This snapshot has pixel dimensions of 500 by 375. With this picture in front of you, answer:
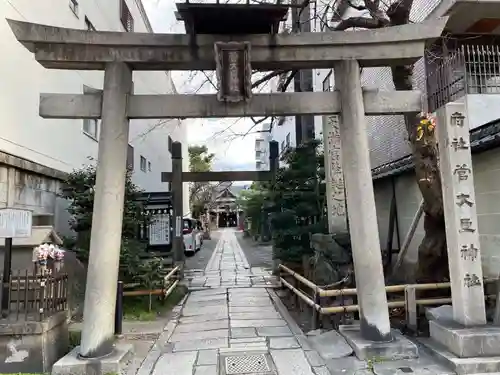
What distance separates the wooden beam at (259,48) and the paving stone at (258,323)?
16.2ft

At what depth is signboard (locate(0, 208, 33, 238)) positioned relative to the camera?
5.90 m

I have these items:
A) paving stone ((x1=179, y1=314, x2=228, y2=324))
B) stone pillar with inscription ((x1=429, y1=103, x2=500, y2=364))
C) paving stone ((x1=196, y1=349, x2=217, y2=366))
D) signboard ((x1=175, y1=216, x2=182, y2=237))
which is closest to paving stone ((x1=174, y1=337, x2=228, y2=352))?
paving stone ((x1=196, y1=349, x2=217, y2=366))

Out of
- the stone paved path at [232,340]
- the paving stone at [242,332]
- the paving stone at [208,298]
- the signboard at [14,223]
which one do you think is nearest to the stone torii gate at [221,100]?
the stone paved path at [232,340]

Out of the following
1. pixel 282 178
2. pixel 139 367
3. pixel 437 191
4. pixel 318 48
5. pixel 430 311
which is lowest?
pixel 139 367

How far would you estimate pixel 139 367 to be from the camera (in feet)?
18.9

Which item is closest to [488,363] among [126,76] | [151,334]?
[151,334]

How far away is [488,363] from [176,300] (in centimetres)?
739

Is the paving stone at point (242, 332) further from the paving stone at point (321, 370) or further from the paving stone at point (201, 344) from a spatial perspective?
the paving stone at point (321, 370)

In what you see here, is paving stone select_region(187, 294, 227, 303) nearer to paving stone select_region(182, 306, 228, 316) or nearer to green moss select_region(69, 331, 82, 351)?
paving stone select_region(182, 306, 228, 316)

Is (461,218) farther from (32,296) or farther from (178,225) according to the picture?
(178,225)

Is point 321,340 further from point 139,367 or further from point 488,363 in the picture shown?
point 139,367

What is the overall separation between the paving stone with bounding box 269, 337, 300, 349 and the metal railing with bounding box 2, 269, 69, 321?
350 cm

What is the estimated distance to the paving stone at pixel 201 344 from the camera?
6551mm

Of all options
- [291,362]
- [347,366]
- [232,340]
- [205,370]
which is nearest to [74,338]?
[232,340]
